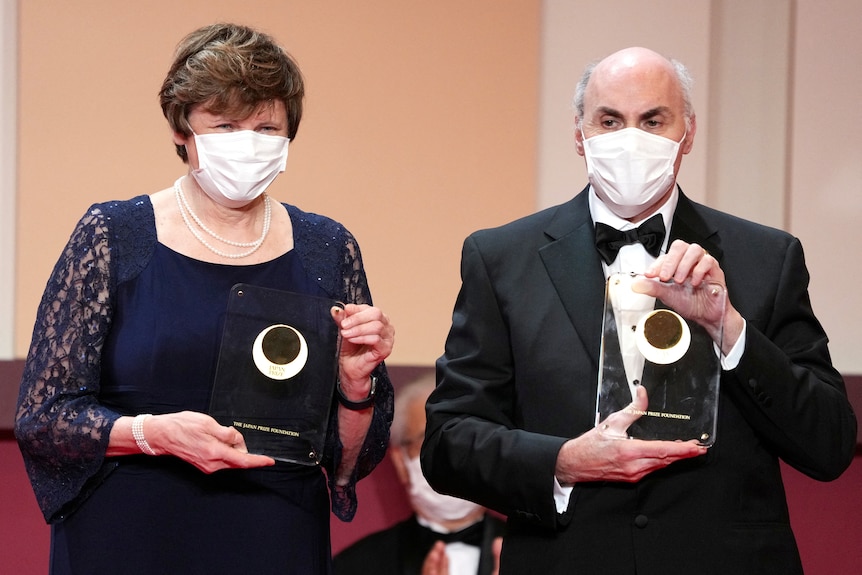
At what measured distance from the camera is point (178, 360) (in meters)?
2.04

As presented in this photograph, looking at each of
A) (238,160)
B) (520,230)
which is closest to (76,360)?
(238,160)

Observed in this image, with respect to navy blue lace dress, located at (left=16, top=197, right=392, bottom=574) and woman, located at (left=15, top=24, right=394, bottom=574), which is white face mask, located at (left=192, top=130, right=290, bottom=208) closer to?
woman, located at (left=15, top=24, right=394, bottom=574)

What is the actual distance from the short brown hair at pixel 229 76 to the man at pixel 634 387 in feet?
1.62

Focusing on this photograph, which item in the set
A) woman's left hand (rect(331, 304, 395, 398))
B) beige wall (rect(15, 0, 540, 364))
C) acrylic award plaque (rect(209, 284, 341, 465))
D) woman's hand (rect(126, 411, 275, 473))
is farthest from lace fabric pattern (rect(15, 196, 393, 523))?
beige wall (rect(15, 0, 540, 364))

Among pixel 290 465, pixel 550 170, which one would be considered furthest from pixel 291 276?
pixel 550 170

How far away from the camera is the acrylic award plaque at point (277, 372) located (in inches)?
76.4

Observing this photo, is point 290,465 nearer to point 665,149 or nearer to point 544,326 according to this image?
point 544,326

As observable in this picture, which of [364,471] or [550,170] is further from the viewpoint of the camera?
[550,170]

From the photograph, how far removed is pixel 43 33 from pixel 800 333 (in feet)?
8.90

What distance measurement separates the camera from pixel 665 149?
2.01 meters

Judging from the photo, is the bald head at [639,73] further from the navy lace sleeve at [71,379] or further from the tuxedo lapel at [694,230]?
the navy lace sleeve at [71,379]

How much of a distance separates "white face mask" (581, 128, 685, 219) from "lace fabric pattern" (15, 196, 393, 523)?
0.88 m

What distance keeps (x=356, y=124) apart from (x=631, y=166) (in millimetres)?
1910

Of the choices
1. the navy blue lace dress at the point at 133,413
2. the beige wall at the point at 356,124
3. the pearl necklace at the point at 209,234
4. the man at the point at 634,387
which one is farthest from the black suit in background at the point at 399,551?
the pearl necklace at the point at 209,234
